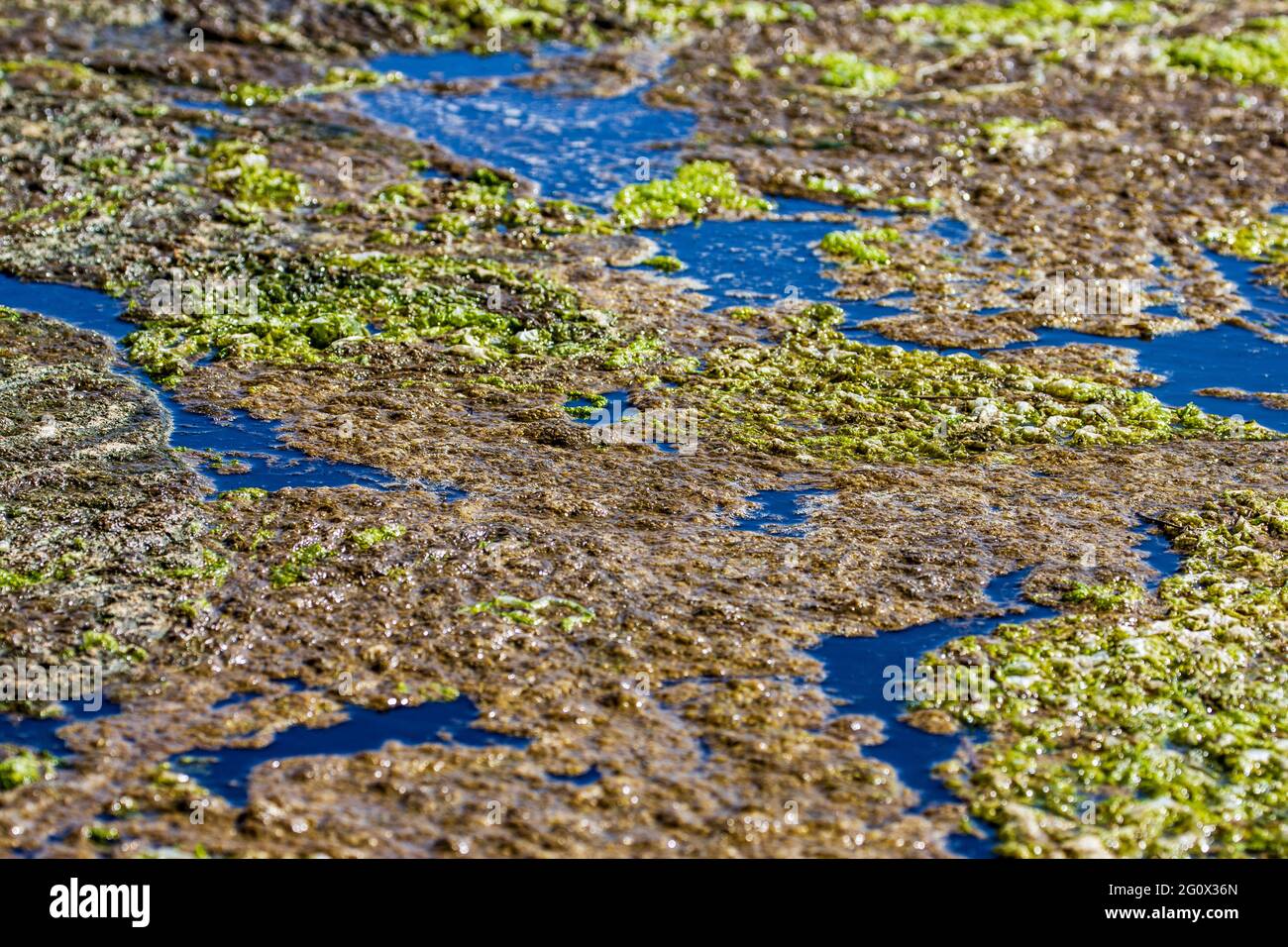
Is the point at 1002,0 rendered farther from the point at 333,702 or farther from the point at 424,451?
the point at 333,702

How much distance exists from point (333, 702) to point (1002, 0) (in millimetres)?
16404

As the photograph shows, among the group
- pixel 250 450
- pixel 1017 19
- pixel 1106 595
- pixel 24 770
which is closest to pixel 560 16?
pixel 1017 19

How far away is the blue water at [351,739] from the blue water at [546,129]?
7569 mm

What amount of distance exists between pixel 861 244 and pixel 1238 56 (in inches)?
329

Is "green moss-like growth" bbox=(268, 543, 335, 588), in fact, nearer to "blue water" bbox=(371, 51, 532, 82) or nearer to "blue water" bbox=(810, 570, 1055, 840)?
"blue water" bbox=(810, 570, 1055, 840)

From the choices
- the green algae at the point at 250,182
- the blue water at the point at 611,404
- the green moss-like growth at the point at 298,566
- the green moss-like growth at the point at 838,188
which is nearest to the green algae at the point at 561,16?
the green algae at the point at 250,182

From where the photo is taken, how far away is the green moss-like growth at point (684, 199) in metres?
13.3

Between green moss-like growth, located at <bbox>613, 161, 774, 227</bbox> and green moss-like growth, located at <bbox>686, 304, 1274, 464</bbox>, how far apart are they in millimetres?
2794

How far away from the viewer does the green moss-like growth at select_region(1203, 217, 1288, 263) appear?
43.1 ft

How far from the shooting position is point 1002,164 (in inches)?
588

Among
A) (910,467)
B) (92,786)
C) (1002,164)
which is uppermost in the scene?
(1002,164)

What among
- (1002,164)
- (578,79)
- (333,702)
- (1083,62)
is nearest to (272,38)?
(578,79)

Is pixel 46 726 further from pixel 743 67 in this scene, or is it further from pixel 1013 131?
pixel 743 67

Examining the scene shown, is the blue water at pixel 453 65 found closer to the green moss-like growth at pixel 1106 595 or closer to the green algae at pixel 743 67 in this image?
the green algae at pixel 743 67
